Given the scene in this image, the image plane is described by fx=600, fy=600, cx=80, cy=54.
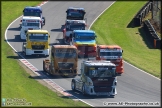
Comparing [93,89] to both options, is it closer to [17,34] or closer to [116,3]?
[17,34]

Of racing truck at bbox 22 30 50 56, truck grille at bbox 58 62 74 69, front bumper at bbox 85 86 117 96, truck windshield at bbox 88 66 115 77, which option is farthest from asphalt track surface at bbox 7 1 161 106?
truck windshield at bbox 88 66 115 77

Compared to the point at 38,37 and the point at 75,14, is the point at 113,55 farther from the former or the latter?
the point at 75,14

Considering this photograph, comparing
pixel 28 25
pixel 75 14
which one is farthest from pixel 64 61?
pixel 75 14

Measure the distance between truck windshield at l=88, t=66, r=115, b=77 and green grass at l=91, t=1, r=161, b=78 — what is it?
1014 cm

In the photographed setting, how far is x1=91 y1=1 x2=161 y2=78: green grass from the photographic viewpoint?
55.7 metres

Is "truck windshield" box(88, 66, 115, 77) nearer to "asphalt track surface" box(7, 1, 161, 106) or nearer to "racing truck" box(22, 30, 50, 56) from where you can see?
"asphalt track surface" box(7, 1, 161, 106)

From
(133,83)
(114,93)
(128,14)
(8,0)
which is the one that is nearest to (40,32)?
(133,83)

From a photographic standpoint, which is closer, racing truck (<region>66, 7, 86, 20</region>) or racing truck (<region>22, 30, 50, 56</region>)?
racing truck (<region>22, 30, 50, 56</region>)

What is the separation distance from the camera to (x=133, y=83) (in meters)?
45.7

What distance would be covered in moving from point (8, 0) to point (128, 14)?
62.6ft

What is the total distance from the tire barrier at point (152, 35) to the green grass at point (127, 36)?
614 mm

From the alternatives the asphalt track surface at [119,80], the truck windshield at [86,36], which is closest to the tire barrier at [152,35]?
the truck windshield at [86,36]

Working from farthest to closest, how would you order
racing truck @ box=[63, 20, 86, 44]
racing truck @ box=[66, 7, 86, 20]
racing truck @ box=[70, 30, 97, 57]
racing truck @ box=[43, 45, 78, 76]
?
1. racing truck @ box=[66, 7, 86, 20]
2. racing truck @ box=[63, 20, 86, 44]
3. racing truck @ box=[70, 30, 97, 57]
4. racing truck @ box=[43, 45, 78, 76]

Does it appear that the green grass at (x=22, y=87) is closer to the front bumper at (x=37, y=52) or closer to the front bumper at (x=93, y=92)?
the front bumper at (x=37, y=52)
